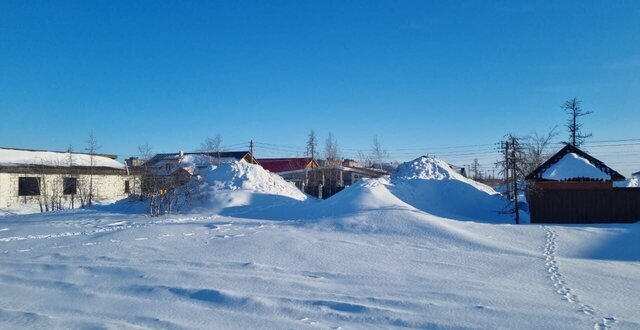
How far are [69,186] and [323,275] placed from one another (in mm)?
25057

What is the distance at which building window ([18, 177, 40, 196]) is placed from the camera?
2680 centimetres

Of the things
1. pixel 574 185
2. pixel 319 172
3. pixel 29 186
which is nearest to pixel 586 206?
pixel 574 185

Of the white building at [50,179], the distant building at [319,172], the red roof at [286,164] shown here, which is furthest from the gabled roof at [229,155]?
the white building at [50,179]

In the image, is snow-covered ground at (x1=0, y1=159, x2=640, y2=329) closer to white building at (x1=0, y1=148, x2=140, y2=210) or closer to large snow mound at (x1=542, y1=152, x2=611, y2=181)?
large snow mound at (x1=542, y1=152, x2=611, y2=181)

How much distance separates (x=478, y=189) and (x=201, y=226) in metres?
15.1

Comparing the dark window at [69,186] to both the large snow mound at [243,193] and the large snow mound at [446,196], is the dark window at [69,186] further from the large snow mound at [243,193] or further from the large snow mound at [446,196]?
the large snow mound at [446,196]

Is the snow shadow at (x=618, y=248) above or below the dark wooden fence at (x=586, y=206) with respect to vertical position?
below

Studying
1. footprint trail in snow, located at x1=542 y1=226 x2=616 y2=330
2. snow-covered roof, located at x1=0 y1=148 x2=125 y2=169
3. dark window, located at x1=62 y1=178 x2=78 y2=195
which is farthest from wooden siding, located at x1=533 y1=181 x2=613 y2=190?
snow-covered roof, located at x1=0 y1=148 x2=125 y2=169

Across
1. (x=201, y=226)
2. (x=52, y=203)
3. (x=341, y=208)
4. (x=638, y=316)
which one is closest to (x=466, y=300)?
(x=638, y=316)

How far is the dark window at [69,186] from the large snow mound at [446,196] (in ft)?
61.7

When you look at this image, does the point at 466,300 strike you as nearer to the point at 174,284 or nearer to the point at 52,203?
the point at 174,284

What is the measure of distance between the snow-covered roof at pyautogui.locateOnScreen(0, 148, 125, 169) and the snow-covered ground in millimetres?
14681

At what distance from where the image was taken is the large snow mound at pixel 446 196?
2039 centimetres

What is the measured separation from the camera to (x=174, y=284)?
6.70 meters
